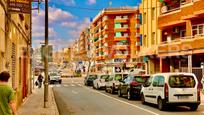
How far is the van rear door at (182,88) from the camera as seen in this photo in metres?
20.3

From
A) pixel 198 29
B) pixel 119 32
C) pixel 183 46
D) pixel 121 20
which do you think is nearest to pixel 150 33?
pixel 198 29

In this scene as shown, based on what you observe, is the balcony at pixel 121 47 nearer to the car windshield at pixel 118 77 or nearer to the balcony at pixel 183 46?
the balcony at pixel 183 46

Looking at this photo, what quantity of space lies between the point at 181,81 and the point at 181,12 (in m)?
24.3

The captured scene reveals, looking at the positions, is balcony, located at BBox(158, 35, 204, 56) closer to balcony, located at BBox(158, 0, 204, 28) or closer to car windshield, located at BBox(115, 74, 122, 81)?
balcony, located at BBox(158, 0, 204, 28)

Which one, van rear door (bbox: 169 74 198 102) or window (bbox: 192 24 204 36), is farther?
window (bbox: 192 24 204 36)

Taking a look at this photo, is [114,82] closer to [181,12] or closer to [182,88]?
[181,12]

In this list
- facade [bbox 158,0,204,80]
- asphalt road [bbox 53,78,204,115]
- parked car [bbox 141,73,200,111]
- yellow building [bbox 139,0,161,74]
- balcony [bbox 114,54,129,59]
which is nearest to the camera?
asphalt road [bbox 53,78,204,115]

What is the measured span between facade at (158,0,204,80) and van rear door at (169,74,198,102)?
1787 centimetres

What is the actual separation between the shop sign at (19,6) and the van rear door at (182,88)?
7.52m

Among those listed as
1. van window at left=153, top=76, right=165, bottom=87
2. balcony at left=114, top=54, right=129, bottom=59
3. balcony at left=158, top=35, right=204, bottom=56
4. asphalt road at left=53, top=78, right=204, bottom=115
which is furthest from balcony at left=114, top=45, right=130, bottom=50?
van window at left=153, top=76, right=165, bottom=87

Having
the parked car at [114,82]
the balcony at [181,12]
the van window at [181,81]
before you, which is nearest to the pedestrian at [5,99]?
the van window at [181,81]

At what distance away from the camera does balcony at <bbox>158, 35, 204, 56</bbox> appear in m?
38.8

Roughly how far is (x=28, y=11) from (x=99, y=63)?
108 m

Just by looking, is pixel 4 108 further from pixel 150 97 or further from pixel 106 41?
pixel 106 41
